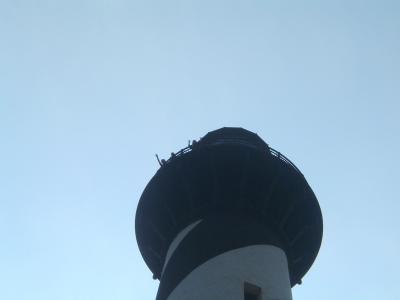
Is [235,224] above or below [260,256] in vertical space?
above

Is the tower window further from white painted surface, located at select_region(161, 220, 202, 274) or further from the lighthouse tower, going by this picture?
white painted surface, located at select_region(161, 220, 202, 274)

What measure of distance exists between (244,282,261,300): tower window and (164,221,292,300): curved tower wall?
0.08 metres

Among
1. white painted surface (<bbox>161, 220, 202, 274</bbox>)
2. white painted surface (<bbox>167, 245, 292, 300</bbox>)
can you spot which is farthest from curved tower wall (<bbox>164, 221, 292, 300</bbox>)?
white painted surface (<bbox>161, 220, 202, 274</bbox>)

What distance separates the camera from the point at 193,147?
19.9m

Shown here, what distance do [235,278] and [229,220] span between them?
2.68m

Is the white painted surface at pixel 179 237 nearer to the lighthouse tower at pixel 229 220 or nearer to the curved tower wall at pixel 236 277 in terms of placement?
the lighthouse tower at pixel 229 220

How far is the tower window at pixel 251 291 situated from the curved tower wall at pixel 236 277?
8 cm

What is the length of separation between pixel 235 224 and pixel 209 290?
3111 millimetres

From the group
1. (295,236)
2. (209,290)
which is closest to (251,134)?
(295,236)

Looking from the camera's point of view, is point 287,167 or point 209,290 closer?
point 209,290

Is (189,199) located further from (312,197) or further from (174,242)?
(312,197)

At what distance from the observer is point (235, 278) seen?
52.5ft

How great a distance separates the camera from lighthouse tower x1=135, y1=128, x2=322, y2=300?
657 inches

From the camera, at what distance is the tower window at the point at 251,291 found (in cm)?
1602
